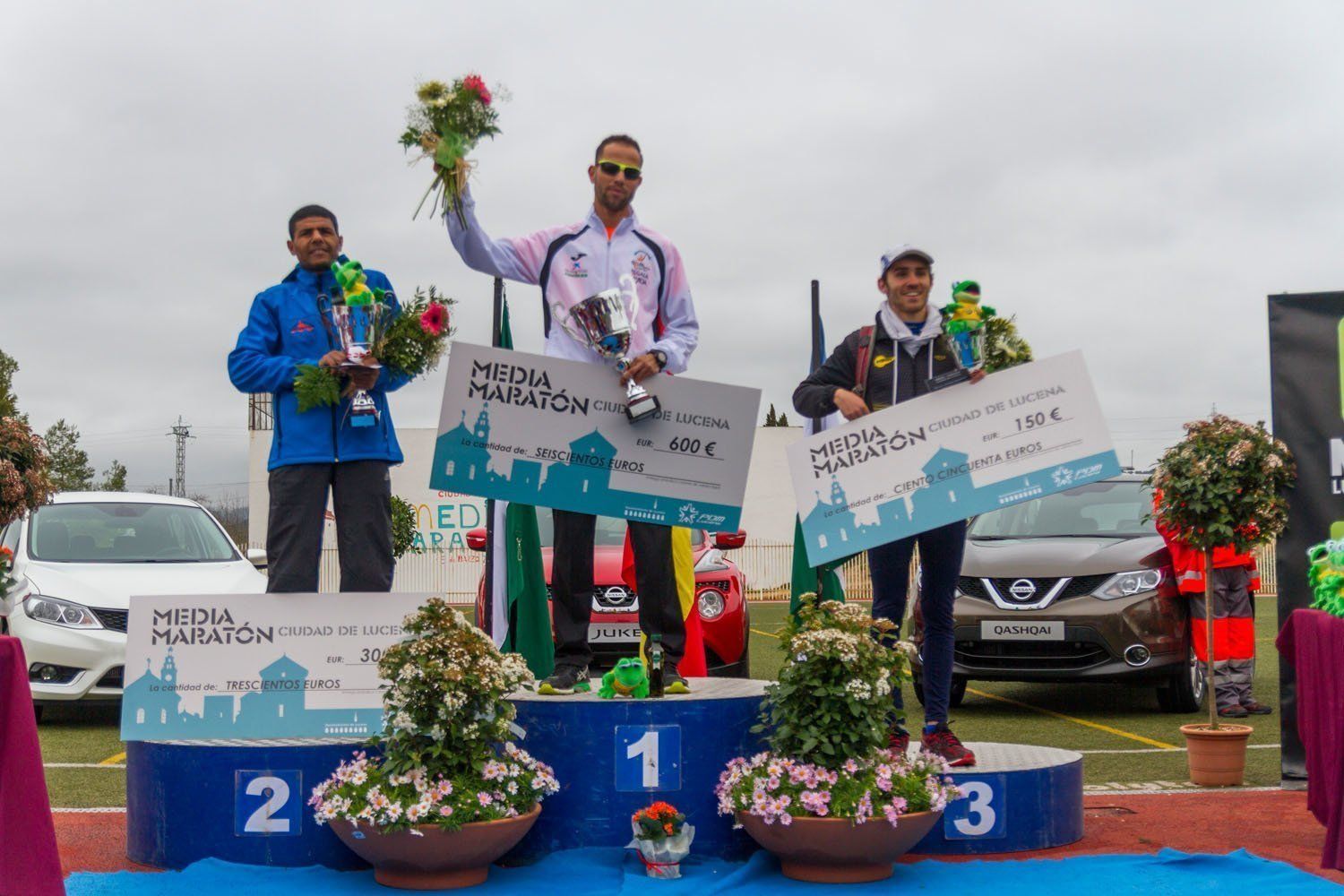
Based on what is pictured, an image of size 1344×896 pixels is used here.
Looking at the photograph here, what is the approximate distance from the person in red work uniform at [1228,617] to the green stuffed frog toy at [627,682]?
16.2 ft

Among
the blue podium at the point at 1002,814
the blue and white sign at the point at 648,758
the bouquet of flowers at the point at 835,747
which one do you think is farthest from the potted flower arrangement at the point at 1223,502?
the blue and white sign at the point at 648,758

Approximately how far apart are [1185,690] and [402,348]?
632 centimetres

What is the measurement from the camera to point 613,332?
521 cm

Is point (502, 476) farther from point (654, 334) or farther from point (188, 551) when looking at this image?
point (188, 551)

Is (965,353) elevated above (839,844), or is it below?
above

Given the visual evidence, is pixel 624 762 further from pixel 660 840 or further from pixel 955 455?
pixel 955 455

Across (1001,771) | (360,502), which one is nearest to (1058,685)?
(1001,771)

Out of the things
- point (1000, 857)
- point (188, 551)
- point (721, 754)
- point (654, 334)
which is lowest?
point (1000, 857)

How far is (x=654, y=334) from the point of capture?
5.58 meters

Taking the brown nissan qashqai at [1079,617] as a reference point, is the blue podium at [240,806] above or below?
below

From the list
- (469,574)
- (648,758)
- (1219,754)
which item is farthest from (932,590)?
(469,574)

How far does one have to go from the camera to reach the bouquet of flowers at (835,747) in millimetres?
4477

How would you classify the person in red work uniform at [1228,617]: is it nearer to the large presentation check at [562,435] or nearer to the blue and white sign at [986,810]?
the blue and white sign at [986,810]

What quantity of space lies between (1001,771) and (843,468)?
126cm
